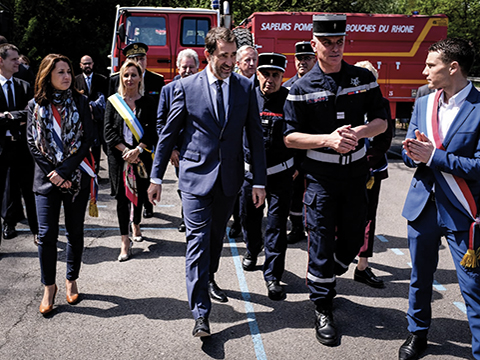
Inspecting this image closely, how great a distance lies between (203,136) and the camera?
11.5ft

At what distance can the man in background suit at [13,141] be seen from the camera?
17.0ft

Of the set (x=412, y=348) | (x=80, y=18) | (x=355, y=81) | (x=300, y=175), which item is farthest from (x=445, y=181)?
(x=80, y=18)

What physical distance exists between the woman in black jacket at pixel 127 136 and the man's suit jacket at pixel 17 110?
0.94m

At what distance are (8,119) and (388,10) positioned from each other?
29817 mm

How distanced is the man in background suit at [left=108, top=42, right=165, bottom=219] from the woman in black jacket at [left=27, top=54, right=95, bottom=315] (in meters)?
2.32

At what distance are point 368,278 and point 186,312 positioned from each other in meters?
1.74

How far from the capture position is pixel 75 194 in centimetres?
399

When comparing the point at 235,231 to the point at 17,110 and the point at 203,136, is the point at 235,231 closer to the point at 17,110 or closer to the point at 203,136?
the point at 203,136

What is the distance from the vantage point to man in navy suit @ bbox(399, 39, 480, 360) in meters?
2.97

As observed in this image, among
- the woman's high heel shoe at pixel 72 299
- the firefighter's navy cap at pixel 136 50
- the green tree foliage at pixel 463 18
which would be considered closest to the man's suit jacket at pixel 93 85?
the firefighter's navy cap at pixel 136 50

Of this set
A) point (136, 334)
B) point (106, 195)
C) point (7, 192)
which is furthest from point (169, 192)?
point (136, 334)

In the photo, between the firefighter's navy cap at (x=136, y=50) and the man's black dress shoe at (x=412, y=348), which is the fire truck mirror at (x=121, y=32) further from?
the man's black dress shoe at (x=412, y=348)

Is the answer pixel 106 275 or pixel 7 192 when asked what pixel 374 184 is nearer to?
pixel 106 275

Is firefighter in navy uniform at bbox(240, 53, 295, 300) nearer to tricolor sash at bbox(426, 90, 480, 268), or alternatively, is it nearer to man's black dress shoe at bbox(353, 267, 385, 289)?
man's black dress shoe at bbox(353, 267, 385, 289)
